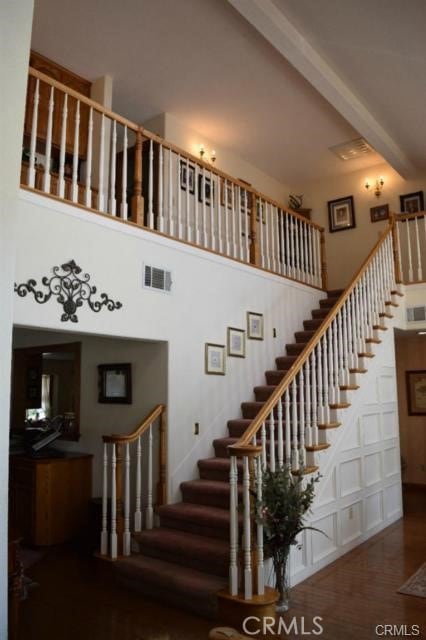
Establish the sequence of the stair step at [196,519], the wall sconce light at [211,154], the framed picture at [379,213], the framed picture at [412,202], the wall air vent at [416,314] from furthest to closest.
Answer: the framed picture at [379,213]
the framed picture at [412,202]
the wall sconce light at [211,154]
the wall air vent at [416,314]
the stair step at [196,519]

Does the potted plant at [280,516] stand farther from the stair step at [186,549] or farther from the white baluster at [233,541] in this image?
the stair step at [186,549]

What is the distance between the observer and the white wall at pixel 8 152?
7.10 ft

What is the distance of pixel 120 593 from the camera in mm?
3830

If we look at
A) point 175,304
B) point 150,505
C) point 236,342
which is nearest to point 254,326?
point 236,342

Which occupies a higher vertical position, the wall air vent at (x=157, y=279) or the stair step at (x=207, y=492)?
the wall air vent at (x=157, y=279)

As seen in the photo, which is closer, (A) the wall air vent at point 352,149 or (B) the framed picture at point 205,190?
(B) the framed picture at point 205,190

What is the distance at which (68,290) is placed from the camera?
3.83 meters

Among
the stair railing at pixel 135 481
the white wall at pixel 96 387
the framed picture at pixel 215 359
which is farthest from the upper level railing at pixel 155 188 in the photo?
the stair railing at pixel 135 481

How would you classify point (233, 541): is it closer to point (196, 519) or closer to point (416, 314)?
point (196, 519)

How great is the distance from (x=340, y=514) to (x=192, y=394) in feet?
6.02

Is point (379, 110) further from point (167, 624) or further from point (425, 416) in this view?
point (167, 624)

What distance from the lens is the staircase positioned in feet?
11.7

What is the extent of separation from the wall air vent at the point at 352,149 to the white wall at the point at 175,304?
2749mm

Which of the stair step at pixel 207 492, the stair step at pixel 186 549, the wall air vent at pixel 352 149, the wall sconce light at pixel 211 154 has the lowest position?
the stair step at pixel 186 549
